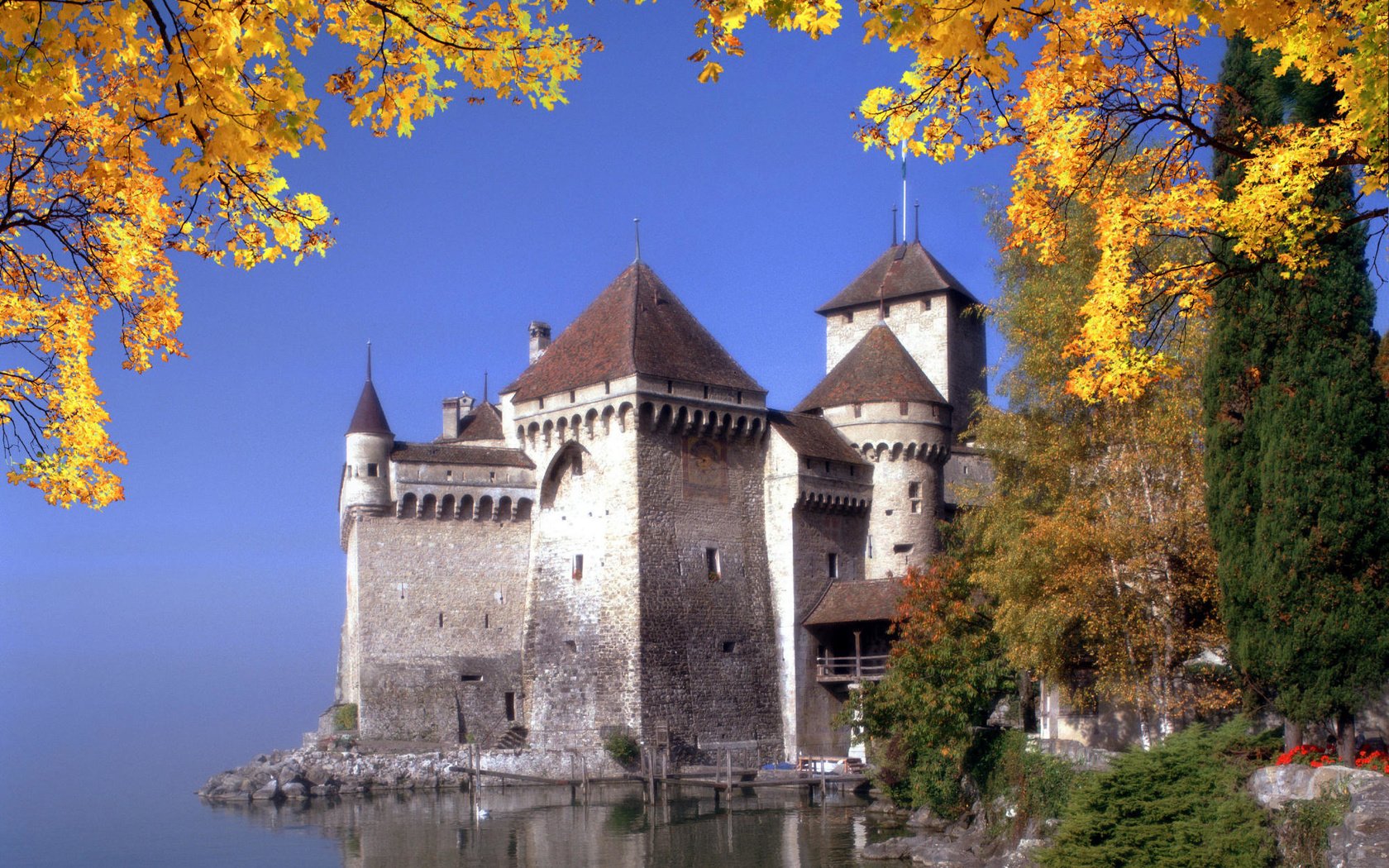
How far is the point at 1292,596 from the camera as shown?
1399 centimetres

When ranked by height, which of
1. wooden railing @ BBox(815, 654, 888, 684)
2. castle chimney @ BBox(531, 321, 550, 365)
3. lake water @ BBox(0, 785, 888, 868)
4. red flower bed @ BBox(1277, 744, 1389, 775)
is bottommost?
lake water @ BBox(0, 785, 888, 868)

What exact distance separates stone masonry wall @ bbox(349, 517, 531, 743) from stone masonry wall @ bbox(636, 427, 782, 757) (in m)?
5.55

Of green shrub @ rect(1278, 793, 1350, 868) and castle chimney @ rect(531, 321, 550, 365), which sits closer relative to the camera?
green shrub @ rect(1278, 793, 1350, 868)

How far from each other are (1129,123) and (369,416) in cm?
3145

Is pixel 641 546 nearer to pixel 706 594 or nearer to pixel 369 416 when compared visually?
pixel 706 594

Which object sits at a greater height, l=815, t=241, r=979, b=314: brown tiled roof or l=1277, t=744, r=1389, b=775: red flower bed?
l=815, t=241, r=979, b=314: brown tiled roof

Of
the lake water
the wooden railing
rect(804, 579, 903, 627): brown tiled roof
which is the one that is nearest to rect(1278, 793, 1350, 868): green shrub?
the lake water

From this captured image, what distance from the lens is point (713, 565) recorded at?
1464 inches

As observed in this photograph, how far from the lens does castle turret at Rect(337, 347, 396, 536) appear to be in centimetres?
3788

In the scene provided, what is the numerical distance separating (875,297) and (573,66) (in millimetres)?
39600

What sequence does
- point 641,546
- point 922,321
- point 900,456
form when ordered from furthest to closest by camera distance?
point 922,321
point 900,456
point 641,546

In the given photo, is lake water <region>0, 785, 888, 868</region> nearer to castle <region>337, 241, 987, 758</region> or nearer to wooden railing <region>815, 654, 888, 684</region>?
castle <region>337, 241, 987, 758</region>

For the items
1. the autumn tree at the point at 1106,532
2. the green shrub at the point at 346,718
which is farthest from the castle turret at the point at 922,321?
the autumn tree at the point at 1106,532

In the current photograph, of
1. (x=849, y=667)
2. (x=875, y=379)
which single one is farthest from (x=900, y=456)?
(x=849, y=667)
